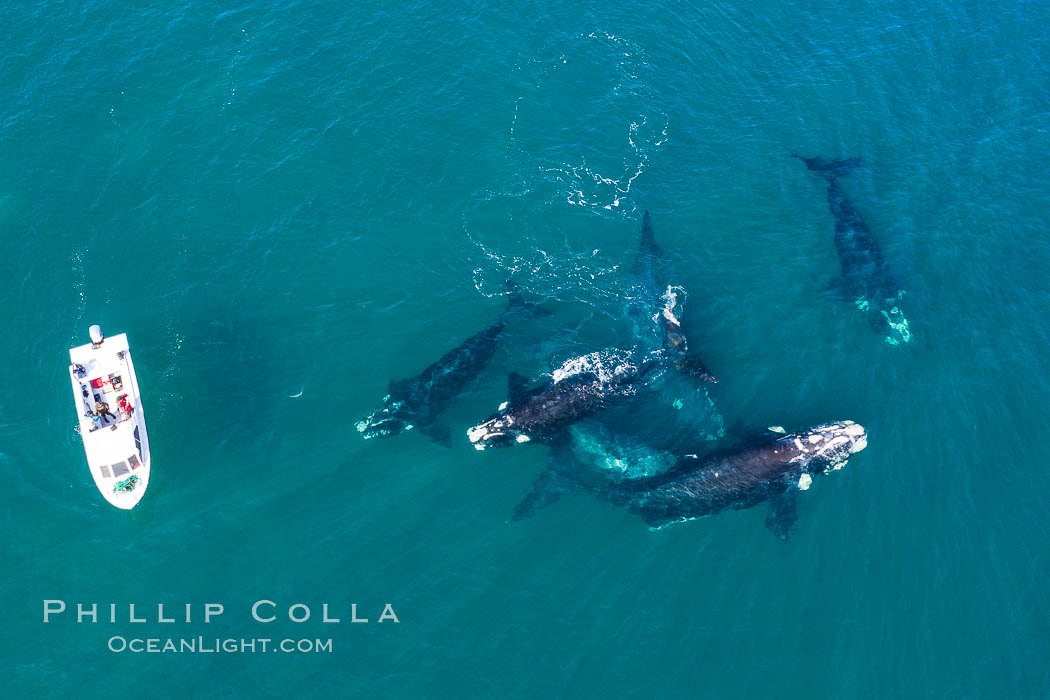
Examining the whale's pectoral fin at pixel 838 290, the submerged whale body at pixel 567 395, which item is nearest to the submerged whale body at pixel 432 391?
the submerged whale body at pixel 567 395

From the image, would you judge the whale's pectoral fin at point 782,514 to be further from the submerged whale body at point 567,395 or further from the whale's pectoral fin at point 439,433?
the whale's pectoral fin at point 439,433

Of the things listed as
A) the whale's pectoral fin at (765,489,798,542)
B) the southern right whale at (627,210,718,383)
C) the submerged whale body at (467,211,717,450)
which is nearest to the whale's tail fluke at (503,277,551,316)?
the submerged whale body at (467,211,717,450)

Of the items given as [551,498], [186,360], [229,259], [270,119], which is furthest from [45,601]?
[270,119]

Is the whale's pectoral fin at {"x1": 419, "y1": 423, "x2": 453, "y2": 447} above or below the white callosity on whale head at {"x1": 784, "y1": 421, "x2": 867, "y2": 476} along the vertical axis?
below

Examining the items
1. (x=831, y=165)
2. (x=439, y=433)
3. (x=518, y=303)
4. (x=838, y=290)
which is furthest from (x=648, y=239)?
(x=439, y=433)

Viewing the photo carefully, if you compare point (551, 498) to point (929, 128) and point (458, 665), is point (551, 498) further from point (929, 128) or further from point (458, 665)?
point (929, 128)

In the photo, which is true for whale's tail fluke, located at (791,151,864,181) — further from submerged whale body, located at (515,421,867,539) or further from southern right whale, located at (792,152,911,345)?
submerged whale body, located at (515,421,867,539)
